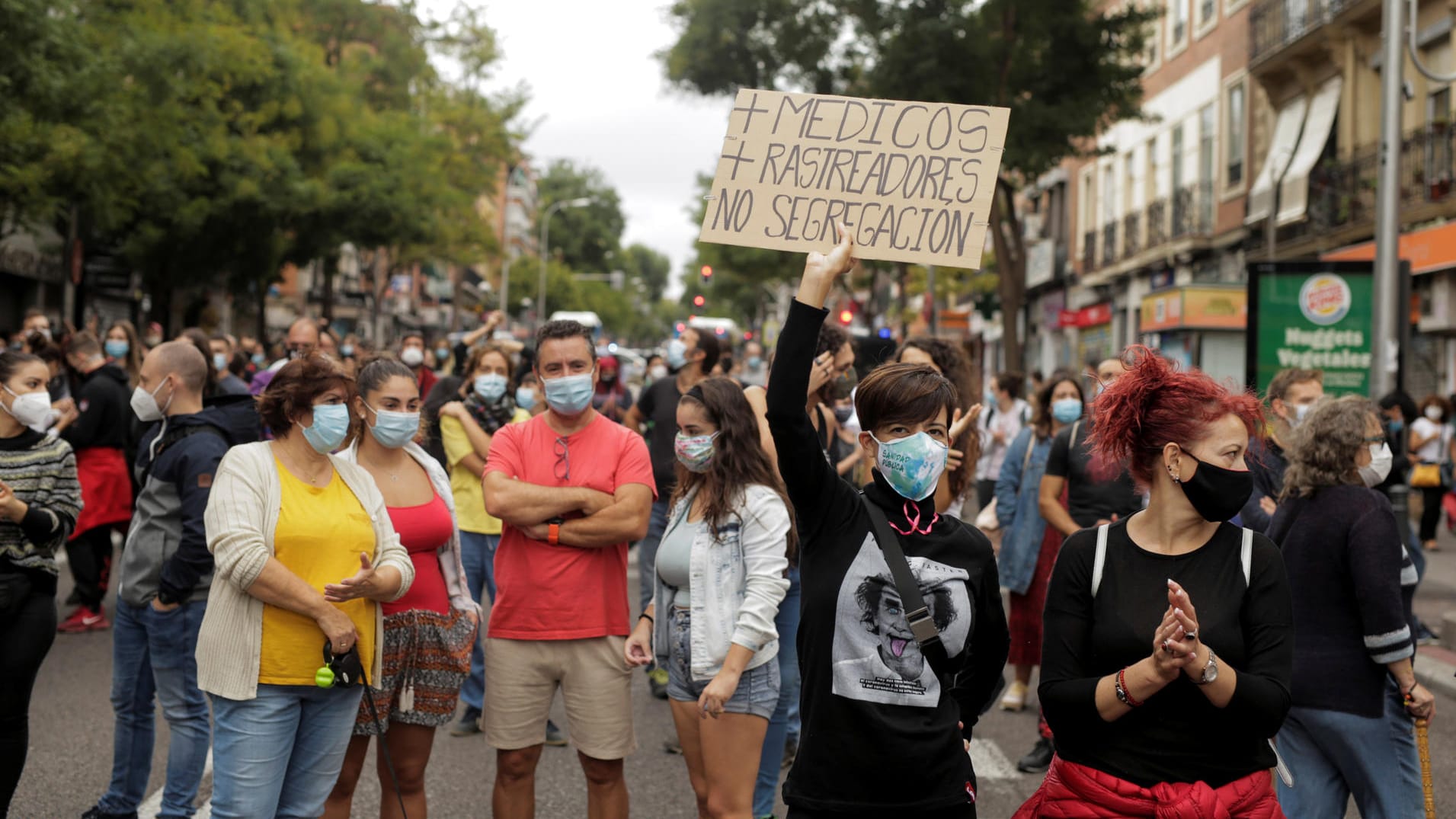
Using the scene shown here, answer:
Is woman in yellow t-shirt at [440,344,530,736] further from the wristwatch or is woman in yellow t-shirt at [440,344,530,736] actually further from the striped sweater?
the wristwatch

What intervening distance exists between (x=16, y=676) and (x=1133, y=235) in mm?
32925

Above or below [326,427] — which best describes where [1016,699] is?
below

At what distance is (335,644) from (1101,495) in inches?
165

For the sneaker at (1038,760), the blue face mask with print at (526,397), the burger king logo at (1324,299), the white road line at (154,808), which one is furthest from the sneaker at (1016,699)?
the burger king logo at (1324,299)

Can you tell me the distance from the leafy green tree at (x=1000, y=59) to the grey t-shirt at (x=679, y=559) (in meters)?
18.3

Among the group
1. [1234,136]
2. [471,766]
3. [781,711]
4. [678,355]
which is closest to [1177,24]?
[1234,136]

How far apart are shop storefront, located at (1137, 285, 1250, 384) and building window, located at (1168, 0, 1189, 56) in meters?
9.88

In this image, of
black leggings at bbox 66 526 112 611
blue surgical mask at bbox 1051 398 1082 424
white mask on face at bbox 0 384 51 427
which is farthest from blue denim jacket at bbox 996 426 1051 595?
black leggings at bbox 66 526 112 611

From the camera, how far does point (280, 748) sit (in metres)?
4.18

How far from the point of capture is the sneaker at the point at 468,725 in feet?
24.1

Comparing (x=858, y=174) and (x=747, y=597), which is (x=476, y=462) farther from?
(x=858, y=174)

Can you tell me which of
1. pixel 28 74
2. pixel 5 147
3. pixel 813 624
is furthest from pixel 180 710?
pixel 5 147

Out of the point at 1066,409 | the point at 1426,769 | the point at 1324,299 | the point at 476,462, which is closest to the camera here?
the point at 1426,769

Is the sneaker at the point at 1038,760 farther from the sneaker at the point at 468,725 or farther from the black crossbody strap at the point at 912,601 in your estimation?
the black crossbody strap at the point at 912,601
